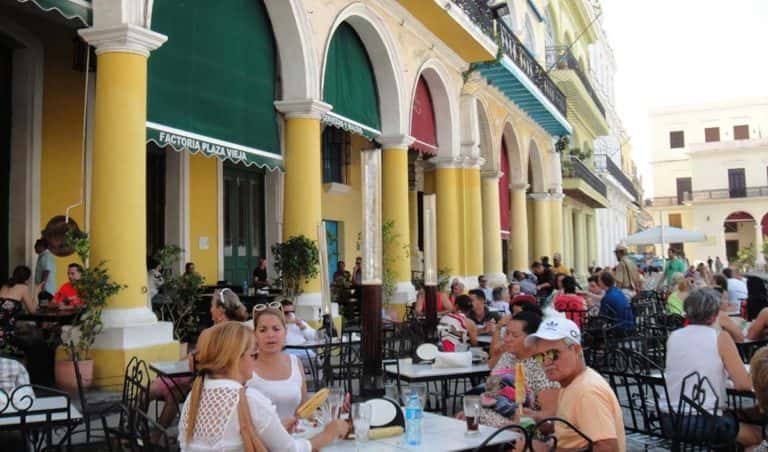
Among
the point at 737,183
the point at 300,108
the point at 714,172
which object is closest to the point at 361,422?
the point at 300,108

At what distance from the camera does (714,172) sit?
55250mm

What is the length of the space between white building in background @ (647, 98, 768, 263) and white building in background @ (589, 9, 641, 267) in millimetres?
8051

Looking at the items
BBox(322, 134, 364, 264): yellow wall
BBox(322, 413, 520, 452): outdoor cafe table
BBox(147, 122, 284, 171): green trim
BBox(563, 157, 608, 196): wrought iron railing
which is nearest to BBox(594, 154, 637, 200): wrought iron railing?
BBox(563, 157, 608, 196): wrought iron railing

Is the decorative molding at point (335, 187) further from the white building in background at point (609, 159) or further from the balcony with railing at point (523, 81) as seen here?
the white building in background at point (609, 159)

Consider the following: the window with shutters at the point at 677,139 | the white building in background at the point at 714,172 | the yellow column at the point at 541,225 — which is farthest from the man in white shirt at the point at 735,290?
the window with shutters at the point at 677,139

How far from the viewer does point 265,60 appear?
10445 millimetres

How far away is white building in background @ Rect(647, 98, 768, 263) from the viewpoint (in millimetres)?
53469

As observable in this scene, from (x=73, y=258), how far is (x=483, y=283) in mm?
7518

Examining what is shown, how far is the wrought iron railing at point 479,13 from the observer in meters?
14.3

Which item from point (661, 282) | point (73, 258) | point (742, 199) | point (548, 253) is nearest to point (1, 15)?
point (73, 258)

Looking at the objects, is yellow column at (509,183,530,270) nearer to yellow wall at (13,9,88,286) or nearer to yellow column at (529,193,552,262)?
yellow column at (529,193,552,262)

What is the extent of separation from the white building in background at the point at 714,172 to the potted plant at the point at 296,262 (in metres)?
48.0

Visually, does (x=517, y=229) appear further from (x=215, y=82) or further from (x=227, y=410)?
(x=227, y=410)

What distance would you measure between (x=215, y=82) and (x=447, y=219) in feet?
24.9
